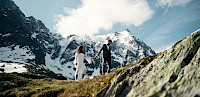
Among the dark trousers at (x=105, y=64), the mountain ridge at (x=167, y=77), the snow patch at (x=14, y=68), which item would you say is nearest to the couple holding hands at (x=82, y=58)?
the dark trousers at (x=105, y=64)

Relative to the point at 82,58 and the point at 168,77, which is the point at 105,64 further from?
the point at 168,77

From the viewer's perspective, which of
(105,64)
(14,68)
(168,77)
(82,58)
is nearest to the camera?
(168,77)

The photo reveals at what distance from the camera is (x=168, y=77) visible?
10414 mm

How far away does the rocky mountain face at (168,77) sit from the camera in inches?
384

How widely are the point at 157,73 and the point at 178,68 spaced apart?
0.90m

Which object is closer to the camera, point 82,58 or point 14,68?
point 82,58

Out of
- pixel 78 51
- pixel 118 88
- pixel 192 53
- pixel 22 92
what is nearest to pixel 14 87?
pixel 22 92

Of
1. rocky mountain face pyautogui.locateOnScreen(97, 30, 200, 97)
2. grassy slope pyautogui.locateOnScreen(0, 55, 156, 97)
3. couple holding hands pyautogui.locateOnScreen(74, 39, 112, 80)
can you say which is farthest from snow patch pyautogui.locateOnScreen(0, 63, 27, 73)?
rocky mountain face pyautogui.locateOnScreen(97, 30, 200, 97)

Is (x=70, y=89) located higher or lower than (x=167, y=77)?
higher

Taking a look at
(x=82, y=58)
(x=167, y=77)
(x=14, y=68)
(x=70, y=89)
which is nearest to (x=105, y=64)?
(x=82, y=58)

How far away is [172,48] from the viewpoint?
1160 centimetres

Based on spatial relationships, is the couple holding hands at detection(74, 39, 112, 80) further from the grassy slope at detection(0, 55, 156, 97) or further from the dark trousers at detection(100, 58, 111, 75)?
the grassy slope at detection(0, 55, 156, 97)

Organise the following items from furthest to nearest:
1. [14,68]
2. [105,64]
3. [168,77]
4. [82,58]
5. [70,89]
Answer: [14,68] → [82,58] → [105,64] → [70,89] → [168,77]

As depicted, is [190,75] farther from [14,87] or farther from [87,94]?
[14,87]
